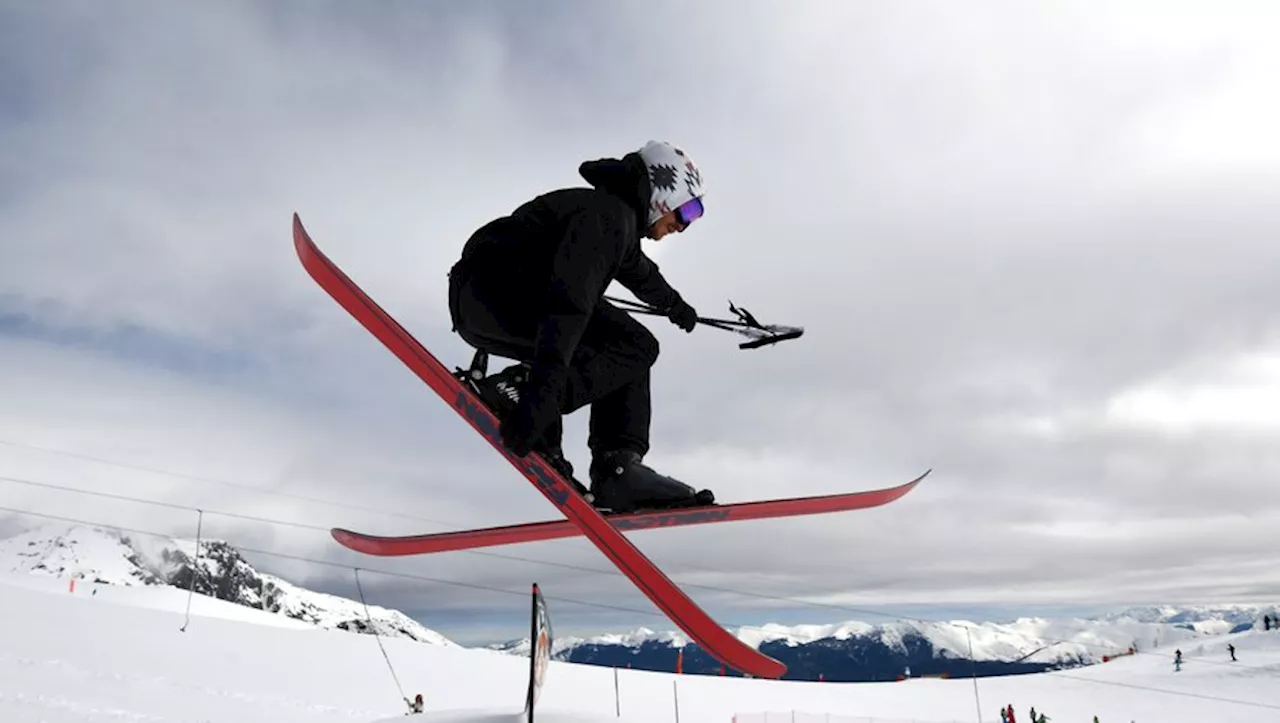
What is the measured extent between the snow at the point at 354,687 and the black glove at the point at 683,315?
2.48 meters

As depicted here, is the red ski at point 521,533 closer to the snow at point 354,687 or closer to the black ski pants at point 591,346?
the black ski pants at point 591,346

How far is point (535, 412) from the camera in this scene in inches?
129

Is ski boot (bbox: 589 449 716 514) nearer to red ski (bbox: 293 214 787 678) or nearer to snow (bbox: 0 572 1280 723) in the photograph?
red ski (bbox: 293 214 787 678)

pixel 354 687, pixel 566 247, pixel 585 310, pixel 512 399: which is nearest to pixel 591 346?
pixel 512 399

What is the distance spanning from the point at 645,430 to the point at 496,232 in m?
1.47

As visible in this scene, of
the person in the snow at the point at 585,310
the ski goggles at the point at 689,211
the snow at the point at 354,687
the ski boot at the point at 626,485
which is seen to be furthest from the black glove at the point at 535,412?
the snow at the point at 354,687

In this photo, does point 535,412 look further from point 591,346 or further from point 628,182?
point 628,182

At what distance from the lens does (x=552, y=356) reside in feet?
10.8

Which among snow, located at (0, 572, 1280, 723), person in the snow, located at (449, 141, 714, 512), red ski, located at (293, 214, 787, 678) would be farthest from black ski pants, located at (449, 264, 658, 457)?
snow, located at (0, 572, 1280, 723)

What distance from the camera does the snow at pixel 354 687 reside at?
8828 millimetres

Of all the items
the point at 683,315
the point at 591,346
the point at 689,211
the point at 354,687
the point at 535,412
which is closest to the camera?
the point at 535,412

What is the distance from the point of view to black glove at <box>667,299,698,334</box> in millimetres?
4746

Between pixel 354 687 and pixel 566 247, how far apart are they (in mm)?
13512

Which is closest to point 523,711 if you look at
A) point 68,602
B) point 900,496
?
point 900,496
